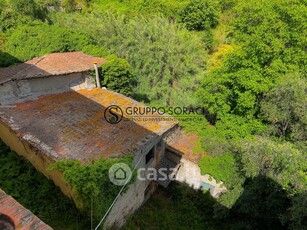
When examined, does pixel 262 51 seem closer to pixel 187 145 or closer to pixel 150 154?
pixel 187 145

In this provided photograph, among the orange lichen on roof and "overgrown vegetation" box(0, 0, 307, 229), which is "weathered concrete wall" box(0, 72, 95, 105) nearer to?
"overgrown vegetation" box(0, 0, 307, 229)

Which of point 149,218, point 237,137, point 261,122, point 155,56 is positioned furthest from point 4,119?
point 261,122

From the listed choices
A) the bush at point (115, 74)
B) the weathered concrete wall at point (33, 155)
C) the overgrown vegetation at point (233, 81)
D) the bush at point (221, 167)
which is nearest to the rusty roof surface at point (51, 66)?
the bush at point (115, 74)

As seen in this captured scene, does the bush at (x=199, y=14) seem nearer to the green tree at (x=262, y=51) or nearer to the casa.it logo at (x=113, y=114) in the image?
the green tree at (x=262, y=51)

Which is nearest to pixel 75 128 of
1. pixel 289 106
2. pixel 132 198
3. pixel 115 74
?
pixel 132 198

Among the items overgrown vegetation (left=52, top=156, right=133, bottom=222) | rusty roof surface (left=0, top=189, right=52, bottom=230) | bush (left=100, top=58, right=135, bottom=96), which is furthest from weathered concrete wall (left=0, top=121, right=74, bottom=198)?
bush (left=100, top=58, right=135, bottom=96)

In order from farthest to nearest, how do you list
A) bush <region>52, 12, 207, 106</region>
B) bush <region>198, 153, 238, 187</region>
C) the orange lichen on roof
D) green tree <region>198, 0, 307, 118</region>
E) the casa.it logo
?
bush <region>52, 12, 207, 106</region>
the orange lichen on roof
bush <region>198, 153, 238, 187</region>
green tree <region>198, 0, 307, 118</region>
the casa.it logo
